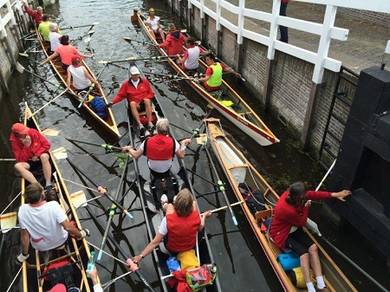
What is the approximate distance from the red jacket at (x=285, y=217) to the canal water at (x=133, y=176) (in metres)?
1.10

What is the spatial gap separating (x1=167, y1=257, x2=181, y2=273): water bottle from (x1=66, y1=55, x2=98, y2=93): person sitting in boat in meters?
8.34

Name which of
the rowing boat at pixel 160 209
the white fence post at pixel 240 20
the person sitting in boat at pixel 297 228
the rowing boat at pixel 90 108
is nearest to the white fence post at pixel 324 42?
the person sitting in boat at pixel 297 228

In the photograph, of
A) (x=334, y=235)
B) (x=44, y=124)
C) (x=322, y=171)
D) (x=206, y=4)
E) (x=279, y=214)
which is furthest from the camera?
(x=206, y=4)

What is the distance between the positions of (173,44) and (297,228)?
11043 mm

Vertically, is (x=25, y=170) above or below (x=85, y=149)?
above

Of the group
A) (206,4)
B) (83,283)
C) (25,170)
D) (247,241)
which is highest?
(206,4)

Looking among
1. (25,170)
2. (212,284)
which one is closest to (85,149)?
(25,170)

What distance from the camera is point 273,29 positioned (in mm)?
10531

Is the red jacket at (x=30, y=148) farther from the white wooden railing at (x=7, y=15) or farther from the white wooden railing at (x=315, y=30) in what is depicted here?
the white wooden railing at (x=7, y=15)

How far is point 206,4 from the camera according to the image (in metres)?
17.4

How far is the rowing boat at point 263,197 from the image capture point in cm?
594

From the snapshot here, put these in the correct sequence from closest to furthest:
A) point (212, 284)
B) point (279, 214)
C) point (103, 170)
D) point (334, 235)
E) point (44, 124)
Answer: point (212, 284) < point (279, 214) < point (334, 235) < point (103, 170) < point (44, 124)

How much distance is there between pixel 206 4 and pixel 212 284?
15.4 meters

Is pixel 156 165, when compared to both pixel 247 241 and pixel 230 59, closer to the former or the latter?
pixel 247 241
